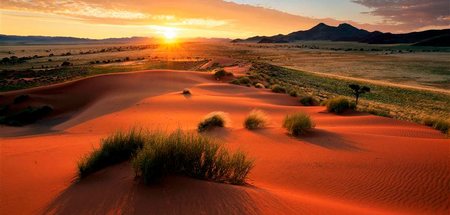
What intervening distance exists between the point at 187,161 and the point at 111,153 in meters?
2.03

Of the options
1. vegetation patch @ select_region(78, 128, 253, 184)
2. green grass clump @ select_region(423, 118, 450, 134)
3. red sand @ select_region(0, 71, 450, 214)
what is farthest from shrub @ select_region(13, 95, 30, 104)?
green grass clump @ select_region(423, 118, 450, 134)

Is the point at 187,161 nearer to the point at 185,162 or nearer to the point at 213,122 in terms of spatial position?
the point at 185,162

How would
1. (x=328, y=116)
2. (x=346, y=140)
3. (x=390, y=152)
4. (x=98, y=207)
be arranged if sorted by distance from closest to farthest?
(x=98, y=207) < (x=390, y=152) < (x=346, y=140) < (x=328, y=116)

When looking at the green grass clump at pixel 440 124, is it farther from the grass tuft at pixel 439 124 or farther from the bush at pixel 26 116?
the bush at pixel 26 116

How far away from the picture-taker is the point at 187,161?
5887 mm

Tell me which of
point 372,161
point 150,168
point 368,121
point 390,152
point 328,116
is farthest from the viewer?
point 328,116

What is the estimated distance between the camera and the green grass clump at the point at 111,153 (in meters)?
6.66

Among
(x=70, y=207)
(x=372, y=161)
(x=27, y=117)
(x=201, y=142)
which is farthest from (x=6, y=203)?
(x=27, y=117)

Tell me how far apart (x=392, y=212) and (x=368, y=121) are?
369 inches

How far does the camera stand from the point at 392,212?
5.67 meters

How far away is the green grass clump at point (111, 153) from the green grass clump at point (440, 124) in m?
10.9

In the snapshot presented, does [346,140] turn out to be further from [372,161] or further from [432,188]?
[432,188]

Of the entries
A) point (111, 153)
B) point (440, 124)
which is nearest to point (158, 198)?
point (111, 153)

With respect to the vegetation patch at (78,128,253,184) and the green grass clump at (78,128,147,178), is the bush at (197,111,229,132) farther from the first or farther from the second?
the vegetation patch at (78,128,253,184)
